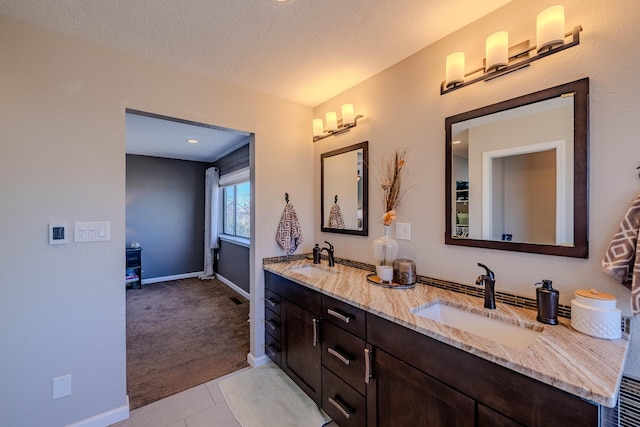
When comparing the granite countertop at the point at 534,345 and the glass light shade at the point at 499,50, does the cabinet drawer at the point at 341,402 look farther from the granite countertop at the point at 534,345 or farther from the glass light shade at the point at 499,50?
the glass light shade at the point at 499,50

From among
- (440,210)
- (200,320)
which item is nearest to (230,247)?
(200,320)

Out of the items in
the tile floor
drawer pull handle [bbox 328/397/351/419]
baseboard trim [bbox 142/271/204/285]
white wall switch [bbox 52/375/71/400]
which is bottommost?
the tile floor

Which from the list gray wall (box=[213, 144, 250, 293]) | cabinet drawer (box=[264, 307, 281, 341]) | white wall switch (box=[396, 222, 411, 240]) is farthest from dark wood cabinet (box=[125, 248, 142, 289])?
white wall switch (box=[396, 222, 411, 240])

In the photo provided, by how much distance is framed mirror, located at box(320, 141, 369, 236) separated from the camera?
227cm

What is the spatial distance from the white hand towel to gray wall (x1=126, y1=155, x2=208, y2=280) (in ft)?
12.1

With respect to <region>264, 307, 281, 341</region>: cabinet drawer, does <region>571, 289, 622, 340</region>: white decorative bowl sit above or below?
above

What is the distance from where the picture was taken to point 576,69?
4.02ft

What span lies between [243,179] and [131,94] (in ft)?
8.75

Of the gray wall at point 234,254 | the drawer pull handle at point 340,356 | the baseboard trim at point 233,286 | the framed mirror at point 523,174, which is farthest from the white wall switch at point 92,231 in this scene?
the baseboard trim at point 233,286

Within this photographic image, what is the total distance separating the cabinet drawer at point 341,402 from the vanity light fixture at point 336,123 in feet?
6.07

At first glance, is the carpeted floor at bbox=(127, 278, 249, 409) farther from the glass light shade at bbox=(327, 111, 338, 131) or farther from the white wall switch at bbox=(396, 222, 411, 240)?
the glass light shade at bbox=(327, 111, 338, 131)

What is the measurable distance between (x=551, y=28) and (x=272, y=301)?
94.1 inches

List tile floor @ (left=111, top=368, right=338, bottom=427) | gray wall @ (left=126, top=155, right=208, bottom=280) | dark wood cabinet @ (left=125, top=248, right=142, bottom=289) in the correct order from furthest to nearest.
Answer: gray wall @ (left=126, top=155, right=208, bottom=280) < dark wood cabinet @ (left=125, top=248, right=142, bottom=289) < tile floor @ (left=111, top=368, right=338, bottom=427)

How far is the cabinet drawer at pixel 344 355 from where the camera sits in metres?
1.48
